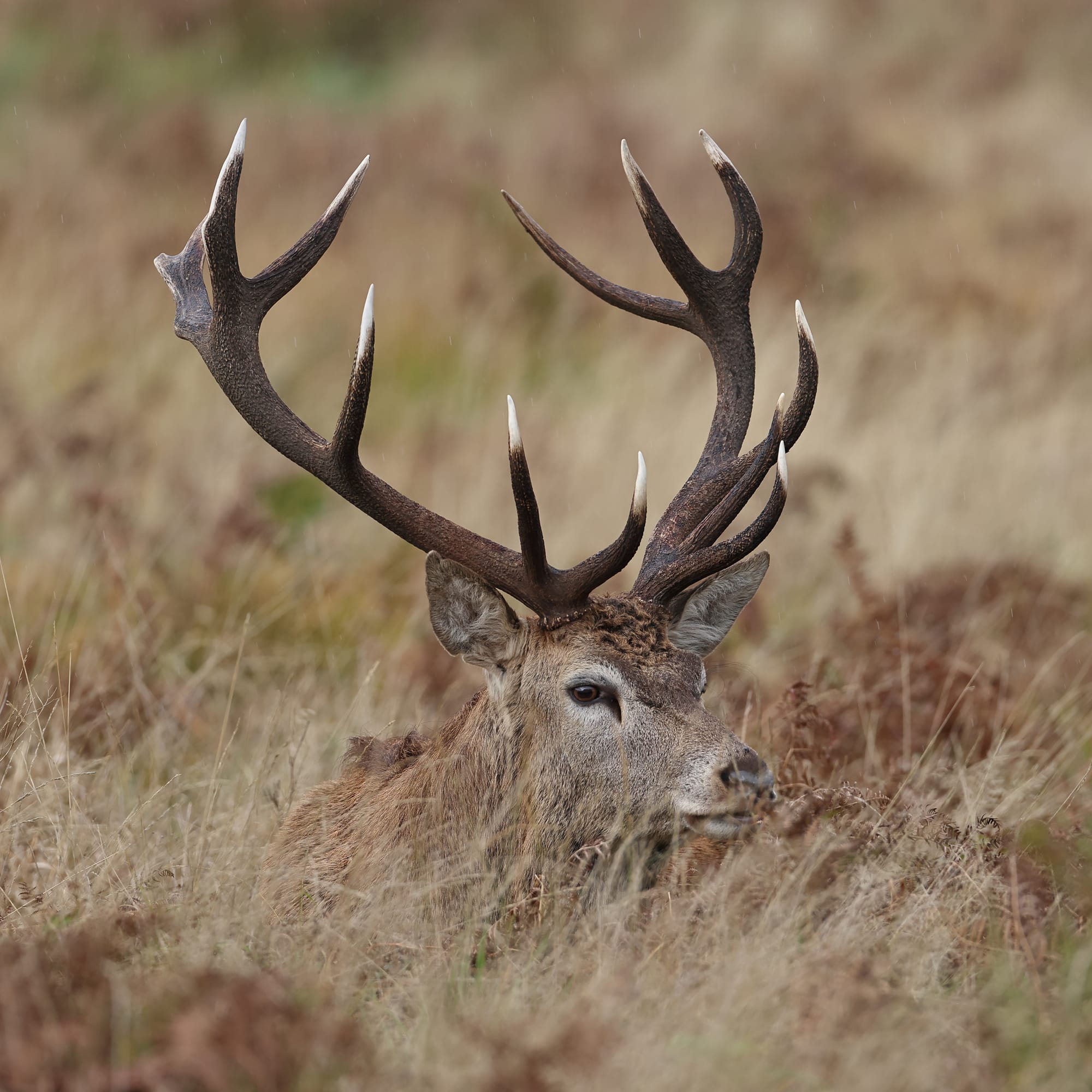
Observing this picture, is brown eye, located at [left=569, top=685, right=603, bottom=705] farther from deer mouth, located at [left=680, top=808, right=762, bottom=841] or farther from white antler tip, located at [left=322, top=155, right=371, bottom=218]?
white antler tip, located at [left=322, top=155, right=371, bottom=218]

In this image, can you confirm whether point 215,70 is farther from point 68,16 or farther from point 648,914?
point 648,914

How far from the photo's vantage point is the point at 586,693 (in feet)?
12.2

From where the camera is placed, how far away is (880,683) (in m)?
5.55

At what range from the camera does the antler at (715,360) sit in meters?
4.05

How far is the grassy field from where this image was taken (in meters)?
2.96

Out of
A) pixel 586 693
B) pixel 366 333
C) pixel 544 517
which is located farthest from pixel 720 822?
pixel 544 517

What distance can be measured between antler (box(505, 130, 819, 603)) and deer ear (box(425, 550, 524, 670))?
388 mm

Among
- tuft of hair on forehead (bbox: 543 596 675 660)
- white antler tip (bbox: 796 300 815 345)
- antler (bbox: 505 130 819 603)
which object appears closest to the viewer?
tuft of hair on forehead (bbox: 543 596 675 660)

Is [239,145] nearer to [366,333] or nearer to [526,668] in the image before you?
[366,333]

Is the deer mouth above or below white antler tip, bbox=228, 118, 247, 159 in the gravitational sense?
below

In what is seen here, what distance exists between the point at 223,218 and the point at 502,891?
6.18 ft

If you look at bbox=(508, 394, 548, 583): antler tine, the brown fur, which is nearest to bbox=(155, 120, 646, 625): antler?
bbox=(508, 394, 548, 583): antler tine

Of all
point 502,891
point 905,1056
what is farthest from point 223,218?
point 905,1056

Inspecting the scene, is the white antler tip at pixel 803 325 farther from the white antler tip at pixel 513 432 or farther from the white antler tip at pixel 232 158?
the white antler tip at pixel 232 158
